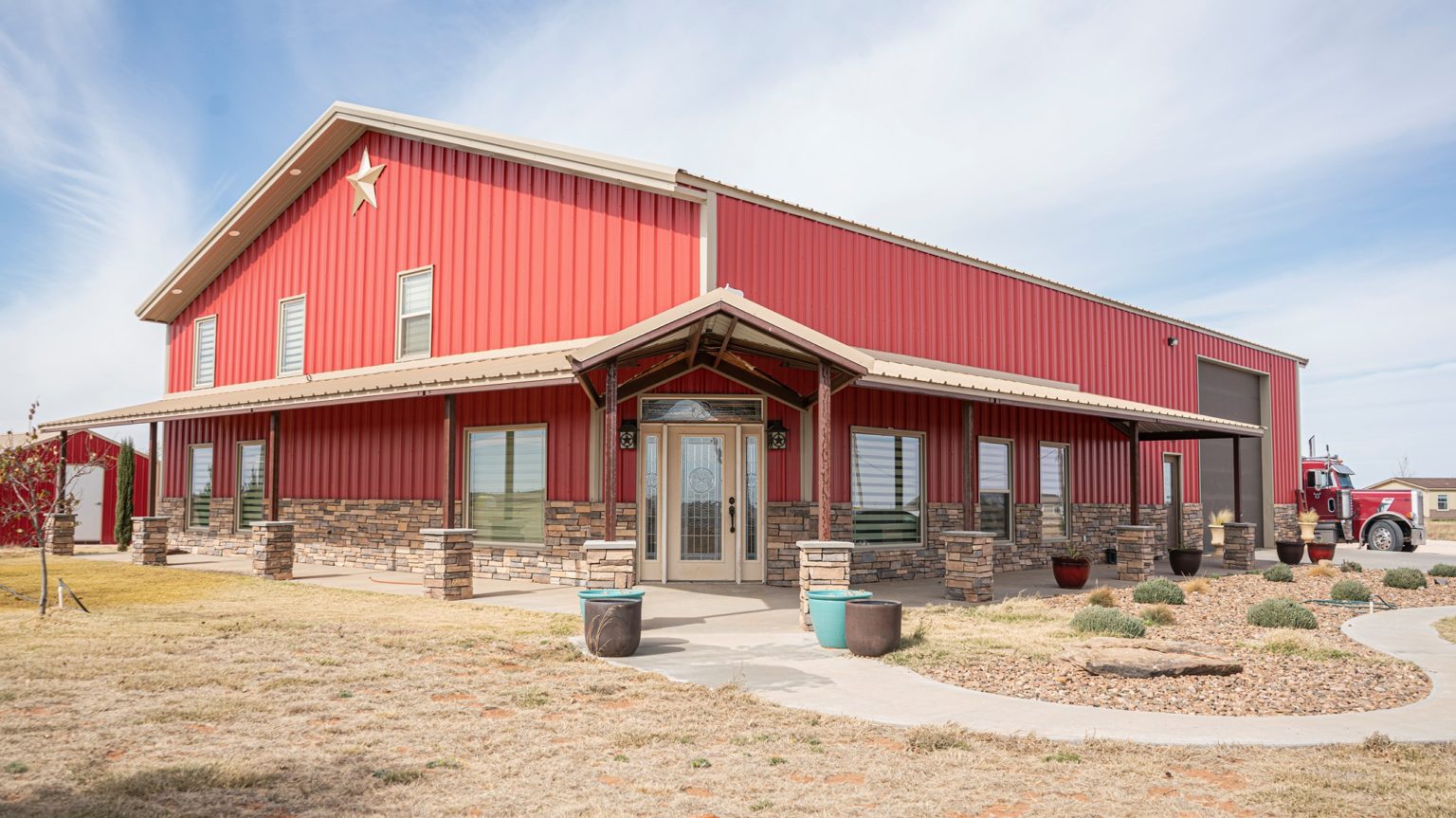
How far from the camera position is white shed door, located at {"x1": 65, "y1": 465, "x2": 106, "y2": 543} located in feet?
81.6

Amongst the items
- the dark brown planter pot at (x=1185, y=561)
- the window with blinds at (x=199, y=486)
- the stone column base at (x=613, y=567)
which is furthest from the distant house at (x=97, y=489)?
the dark brown planter pot at (x=1185, y=561)

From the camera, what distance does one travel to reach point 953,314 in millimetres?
17547

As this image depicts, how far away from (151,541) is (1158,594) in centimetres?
1621

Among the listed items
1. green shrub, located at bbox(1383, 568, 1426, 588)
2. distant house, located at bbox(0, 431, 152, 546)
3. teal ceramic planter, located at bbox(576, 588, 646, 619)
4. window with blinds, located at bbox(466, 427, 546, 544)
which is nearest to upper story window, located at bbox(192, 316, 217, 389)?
distant house, located at bbox(0, 431, 152, 546)

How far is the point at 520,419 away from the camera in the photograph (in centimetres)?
1476

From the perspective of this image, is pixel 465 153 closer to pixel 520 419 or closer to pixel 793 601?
pixel 520 419

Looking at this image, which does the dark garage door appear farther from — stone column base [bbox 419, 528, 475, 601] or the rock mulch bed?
stone column base [bbox 419, 528, 475, 601]

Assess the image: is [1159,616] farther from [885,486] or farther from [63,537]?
[63,537]

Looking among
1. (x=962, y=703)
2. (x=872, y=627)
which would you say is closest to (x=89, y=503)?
(x=872, y=627)

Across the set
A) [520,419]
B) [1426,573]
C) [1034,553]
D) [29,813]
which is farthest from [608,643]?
[1426,573]

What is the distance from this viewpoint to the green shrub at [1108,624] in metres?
9.91

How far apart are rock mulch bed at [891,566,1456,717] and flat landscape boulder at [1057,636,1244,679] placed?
75mm

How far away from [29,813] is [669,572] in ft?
31.4

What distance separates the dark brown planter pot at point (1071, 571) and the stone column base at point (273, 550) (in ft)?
37.0
